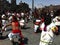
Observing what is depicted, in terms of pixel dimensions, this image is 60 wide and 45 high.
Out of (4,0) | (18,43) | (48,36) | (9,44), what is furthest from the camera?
(4,0)

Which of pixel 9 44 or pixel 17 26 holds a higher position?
pixel 17 26

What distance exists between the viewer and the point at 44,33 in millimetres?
10172

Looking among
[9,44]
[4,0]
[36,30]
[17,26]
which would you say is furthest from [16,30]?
[4,0]

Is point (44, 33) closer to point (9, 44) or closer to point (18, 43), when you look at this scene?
point (18, 43)

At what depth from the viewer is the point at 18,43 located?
13258mm

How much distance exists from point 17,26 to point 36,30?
8.19 meters

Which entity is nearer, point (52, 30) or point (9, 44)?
point (52, 30)

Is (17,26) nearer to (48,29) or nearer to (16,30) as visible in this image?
(16,30)

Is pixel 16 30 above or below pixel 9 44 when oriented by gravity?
above

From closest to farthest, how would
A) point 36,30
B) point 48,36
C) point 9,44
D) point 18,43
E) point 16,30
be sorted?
point 48,36
point 18,43
point 16,30
point 9,44
point 36,30

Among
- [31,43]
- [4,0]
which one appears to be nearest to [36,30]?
[31,43]

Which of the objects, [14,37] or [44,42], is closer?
[44,42]

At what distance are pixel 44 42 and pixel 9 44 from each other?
625cm

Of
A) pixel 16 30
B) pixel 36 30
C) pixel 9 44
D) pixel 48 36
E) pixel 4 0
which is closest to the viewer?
pixel 48 36
